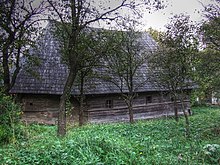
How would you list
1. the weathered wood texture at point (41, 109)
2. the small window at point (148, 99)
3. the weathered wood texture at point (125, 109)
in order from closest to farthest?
1. the weathered wood texture at point (41, 109)
2. the weathered wood texture at point (125, 109)
3. the small window at point (148, 99)

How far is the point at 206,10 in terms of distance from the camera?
11.3 meters

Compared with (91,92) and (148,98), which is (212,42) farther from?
(148,98)

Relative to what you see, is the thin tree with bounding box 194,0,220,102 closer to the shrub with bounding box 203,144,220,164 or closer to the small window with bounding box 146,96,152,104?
the shrub with bounding box 203,144,220,164

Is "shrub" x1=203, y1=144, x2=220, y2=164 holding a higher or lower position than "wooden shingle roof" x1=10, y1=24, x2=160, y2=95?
lower

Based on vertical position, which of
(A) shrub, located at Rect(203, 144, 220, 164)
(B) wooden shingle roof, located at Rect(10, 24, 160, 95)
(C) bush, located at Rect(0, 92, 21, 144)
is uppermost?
(B) wooden shingle roof, located at Rect(10, 24, 160, 95)

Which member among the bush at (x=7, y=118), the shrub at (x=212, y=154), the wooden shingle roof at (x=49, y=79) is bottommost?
the shrub at (x=212, y=154)

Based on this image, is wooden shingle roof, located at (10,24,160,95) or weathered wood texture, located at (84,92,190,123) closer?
wooden shingle roof, located at (10,24,160,95)

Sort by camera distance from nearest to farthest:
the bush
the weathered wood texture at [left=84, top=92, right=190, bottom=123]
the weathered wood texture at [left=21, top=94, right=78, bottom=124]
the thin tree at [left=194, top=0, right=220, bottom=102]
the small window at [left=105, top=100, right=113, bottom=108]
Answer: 1. the bush
2. the thin tree at [left=194, top=0, right=220, bottom=102]
3. the weathered wood texture at [left=21, top=94, right=78, bottom=124]
4. the weathered wood texture at [left=84, top=92, right=190, bottom=123]
5. the small window at [left=105, top=100, right=113, bottom=108]

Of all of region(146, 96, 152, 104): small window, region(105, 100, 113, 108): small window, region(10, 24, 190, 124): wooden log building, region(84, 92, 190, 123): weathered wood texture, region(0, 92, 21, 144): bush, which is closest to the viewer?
region(0, 92, 21, 144): bush

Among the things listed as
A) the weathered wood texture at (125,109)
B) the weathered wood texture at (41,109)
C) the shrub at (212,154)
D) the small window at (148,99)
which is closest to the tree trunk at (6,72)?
the weathered wood texture at (41,109)

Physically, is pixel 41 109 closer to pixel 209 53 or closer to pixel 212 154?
pixel 209 53

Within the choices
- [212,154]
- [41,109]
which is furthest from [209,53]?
[41,109]

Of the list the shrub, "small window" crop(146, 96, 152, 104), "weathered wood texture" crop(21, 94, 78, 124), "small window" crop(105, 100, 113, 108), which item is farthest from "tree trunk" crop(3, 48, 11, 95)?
"small window" crop(146, 96, 152, 104)

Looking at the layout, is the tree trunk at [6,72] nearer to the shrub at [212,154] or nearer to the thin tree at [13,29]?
the thin tree at [13,29]
